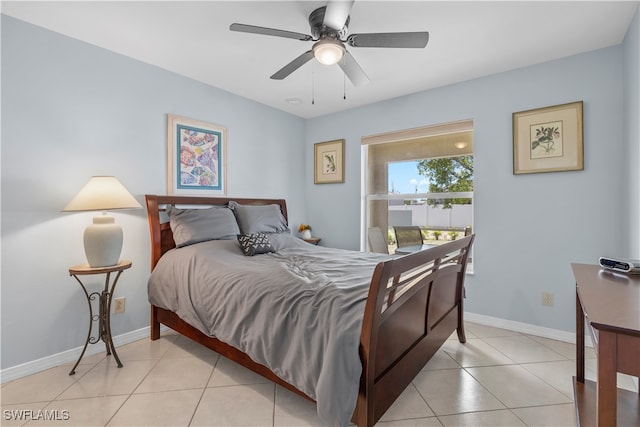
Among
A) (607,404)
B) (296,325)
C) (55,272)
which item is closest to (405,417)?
(296,325)

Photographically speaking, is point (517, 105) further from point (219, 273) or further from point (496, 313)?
point (219, 273)

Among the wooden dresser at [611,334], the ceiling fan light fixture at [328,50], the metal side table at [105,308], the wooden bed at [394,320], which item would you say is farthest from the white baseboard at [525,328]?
the metal side table at [105,308]

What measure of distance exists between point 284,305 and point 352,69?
1.73 metres

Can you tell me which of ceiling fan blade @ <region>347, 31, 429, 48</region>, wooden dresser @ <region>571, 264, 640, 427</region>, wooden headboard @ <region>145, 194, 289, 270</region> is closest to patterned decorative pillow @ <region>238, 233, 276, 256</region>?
wooden headboard @ <region>145, 194, 289, 270</region>

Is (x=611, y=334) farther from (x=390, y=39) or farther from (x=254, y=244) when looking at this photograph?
(x=254, y=244)

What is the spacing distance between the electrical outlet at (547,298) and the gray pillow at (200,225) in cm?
293

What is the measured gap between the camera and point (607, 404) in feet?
2.79

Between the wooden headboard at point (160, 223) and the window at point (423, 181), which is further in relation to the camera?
the window at point (423, 181)

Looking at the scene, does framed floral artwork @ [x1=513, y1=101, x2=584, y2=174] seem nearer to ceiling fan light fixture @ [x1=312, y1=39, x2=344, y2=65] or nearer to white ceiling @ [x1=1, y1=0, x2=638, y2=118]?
white ceiling @ [x1=1, y1=0, x2=638, y2=118]

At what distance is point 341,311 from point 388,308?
0.77 ft

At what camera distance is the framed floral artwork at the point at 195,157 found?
2.97 meters

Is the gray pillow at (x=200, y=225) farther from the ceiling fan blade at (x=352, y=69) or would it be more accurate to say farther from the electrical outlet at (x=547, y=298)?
the electrical outlet at (x=547, y=298)

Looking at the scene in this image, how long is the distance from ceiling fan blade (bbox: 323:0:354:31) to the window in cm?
196

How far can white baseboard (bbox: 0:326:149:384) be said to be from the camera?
6.75ft
